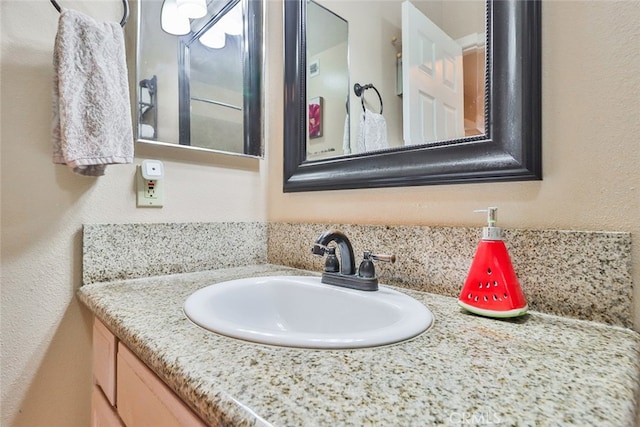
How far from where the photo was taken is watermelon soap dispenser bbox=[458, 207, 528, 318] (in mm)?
518

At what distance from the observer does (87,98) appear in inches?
27.9

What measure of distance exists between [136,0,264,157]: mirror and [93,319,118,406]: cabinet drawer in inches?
18.8

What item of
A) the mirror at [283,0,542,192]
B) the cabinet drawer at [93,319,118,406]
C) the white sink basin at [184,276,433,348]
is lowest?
the cabinet drawer at [93,319,118,406]

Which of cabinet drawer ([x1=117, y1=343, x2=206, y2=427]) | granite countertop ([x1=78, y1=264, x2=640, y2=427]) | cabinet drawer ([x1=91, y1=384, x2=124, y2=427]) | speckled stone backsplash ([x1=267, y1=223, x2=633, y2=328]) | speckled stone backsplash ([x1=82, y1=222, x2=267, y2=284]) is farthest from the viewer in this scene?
speckled stone backsplash ([x1=82, y1=222, x2=267, y2=284])

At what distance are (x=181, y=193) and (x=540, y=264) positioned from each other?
2.87ft

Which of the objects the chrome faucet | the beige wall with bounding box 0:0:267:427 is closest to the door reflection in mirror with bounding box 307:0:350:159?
the chrome faucet

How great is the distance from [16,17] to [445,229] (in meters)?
1.03

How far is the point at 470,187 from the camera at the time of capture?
25.9 inches

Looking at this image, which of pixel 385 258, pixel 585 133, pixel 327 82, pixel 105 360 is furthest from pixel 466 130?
pixel 105 360

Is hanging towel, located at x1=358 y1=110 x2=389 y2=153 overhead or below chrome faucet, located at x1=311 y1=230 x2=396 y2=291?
overhead

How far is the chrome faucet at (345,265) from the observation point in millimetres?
686

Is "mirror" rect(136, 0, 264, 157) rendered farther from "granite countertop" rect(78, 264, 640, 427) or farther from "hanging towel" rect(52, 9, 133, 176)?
"granite countertop" rect(78, 264, 640, 427)

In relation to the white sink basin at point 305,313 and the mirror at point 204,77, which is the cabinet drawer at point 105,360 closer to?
the white sink basin at point 305,313

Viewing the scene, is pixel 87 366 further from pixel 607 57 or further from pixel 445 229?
pixel 607 57
